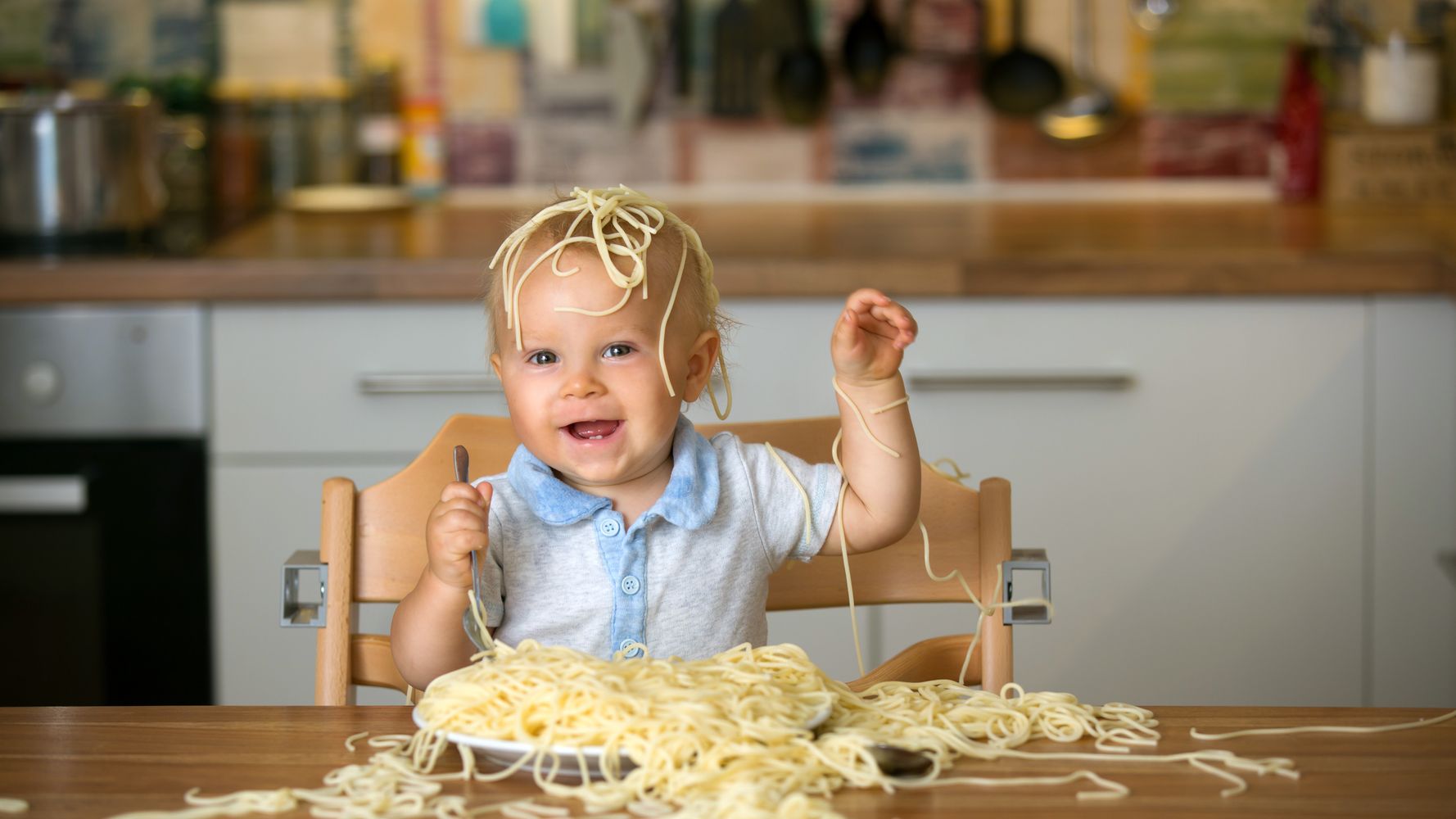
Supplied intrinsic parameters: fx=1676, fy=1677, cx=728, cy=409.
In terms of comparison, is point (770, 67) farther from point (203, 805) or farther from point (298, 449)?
point (203, 805)

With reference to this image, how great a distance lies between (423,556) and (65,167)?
3.78 ft

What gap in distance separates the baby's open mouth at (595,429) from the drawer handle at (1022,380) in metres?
0.91

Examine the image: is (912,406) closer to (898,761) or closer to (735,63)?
(735,63)

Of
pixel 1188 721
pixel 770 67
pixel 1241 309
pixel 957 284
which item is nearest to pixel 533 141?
pixel 770 67

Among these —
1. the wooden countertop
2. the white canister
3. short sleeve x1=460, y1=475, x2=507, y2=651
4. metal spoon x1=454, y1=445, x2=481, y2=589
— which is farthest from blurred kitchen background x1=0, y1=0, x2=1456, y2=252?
metal spoon x1=454, y1=445, x2=481, y2=589

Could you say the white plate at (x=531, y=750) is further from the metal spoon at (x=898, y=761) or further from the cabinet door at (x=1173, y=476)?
the cabinet door at (x=1173, y=476)

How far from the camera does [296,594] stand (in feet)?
3.76

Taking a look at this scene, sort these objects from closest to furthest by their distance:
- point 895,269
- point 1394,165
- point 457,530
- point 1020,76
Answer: point 457,530 → point 895,269 → point 1394,165 → point 1020,76

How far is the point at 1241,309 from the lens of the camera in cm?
193

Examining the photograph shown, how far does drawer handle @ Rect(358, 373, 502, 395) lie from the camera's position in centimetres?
194

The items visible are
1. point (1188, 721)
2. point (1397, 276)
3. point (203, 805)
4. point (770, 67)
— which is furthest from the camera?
point (770, 67)

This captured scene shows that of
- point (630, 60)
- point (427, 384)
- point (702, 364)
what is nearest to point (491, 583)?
point (702, 364)

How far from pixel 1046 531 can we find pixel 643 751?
49.2 inches

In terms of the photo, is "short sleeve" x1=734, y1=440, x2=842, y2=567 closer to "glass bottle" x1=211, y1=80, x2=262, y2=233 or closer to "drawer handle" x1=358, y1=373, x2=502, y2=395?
"drawer handle" x1=358, y1=373, x2=502, y2=395
